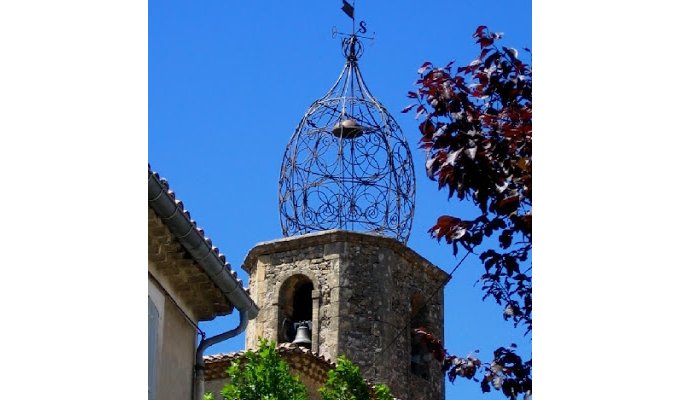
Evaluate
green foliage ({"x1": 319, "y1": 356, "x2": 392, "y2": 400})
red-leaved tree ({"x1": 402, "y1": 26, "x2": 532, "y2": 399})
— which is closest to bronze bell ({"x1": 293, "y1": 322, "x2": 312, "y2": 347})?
green foliage ({"x1": 319, "y1": 356, "x2": 392, "y2": 400})

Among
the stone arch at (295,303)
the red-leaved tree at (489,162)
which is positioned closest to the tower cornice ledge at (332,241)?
the stone arch at (295,303)

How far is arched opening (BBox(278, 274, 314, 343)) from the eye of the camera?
86.4ft

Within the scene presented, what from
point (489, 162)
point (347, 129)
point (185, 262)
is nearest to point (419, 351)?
point (347, 129)

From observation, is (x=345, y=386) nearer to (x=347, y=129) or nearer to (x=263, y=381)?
(x=263, y=381)

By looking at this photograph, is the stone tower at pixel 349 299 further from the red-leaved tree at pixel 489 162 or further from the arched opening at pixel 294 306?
the red-leaved tree at pixel 489 162

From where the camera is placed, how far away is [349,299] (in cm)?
2595

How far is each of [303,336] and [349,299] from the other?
98cm

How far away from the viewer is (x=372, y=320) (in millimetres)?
25922

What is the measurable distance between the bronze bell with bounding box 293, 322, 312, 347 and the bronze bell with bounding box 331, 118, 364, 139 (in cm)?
319

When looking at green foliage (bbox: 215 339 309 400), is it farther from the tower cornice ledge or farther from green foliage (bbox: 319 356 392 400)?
the tower cornice ledge

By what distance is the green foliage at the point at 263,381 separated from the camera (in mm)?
17406
